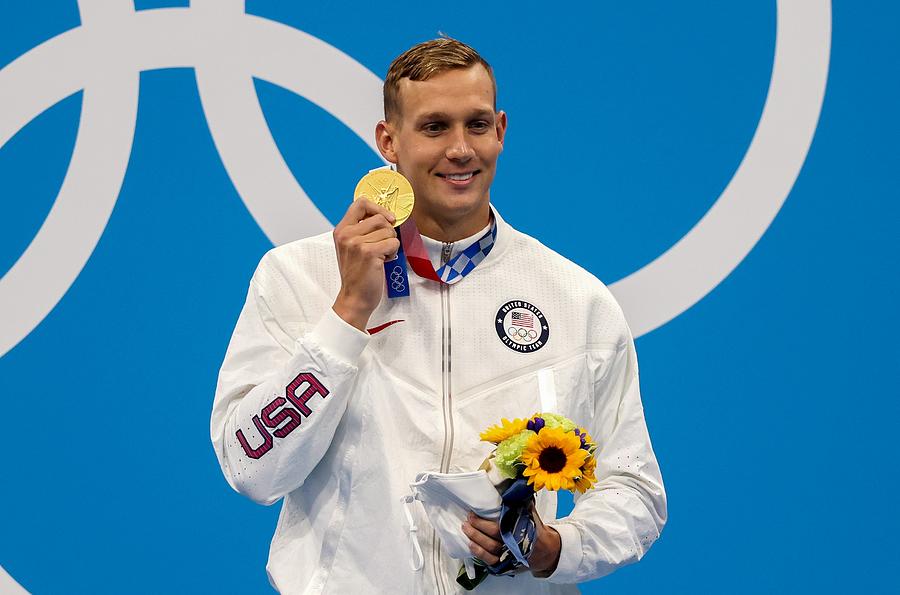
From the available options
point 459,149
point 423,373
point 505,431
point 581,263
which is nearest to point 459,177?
point 459,149

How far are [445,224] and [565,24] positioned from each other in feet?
3.60

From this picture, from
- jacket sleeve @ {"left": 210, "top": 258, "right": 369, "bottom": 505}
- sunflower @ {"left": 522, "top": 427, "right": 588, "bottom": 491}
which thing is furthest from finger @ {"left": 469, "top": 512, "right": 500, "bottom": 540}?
jacket sleeve @ {"left": 210, "top": 258, "right": 369, "bottom": 505}

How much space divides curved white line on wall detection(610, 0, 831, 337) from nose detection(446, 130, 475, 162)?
105 cm

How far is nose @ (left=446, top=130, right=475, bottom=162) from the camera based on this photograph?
217 centimetres

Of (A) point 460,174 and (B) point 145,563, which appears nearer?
(A) point 460,174

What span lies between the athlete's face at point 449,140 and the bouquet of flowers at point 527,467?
50 centimetres

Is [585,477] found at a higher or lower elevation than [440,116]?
lower

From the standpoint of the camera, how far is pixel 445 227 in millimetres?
2275

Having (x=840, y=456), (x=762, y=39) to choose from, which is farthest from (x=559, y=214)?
(x=840, y=456)

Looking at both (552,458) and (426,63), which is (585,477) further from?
(426,63)

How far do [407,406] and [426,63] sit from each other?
67 cm

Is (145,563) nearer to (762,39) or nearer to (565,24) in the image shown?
(565,24)

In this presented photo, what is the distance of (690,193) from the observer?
3145 mm

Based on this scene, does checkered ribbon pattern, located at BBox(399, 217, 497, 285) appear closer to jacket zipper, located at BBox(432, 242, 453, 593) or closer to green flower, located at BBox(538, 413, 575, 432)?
jacket zipper, located at BBox(432, 242, 453, 593)
